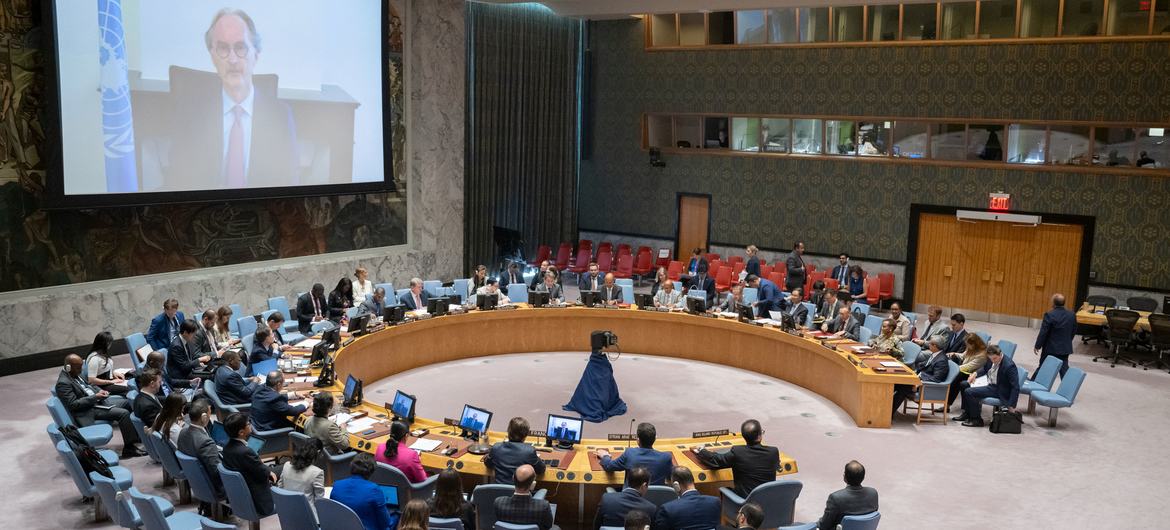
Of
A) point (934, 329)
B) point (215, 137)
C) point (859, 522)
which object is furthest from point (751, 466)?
point (215, 137)

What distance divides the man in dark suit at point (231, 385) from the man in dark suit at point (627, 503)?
13.2 ft

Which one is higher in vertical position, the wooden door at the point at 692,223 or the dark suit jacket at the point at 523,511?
the wooden door at the point at 692,223

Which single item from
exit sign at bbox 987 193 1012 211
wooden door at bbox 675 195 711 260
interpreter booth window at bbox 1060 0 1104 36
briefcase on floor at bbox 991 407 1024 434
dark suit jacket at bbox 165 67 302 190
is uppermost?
interpreter booth window at bbox 1060 0 1104 36

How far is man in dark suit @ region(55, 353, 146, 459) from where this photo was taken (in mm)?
8969

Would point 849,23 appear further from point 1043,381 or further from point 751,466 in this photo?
point 751,466

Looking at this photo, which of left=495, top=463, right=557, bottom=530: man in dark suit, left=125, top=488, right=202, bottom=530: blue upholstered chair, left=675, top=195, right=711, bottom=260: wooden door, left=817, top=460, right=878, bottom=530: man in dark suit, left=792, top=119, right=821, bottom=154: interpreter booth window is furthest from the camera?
left=675, top=195, right=711, bottom=260: wooden door

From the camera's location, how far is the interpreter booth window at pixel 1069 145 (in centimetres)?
1605

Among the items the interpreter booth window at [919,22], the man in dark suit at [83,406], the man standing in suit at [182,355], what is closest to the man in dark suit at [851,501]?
the man in dark suit at [83,406]

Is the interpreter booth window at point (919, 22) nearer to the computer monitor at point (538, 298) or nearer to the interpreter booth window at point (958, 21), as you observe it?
the interpreter booth window at point (958, 21)

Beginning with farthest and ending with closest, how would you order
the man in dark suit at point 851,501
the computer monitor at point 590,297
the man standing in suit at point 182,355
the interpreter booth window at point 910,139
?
the interpreter booth window at point 910,139, the computer monitor at point 590,297, the man standing in suit at point 182,355, the man in dark suit at point 851,501

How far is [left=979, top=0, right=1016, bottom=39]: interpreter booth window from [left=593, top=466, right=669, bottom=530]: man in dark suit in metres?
13.1

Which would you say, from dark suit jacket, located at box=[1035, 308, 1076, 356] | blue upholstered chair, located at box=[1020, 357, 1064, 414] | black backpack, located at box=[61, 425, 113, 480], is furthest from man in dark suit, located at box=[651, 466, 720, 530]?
dark suit jacket, located at box=[1035, 308, 1076, 356]

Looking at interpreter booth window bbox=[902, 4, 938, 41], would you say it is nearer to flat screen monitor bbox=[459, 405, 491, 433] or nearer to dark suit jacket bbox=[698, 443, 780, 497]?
dark suit jacket bbox=[698, 443, 780, 497]

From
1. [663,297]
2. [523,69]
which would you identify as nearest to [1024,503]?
[663,297]
